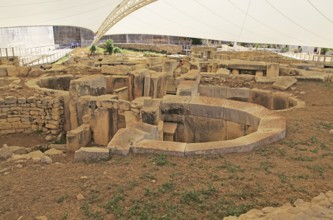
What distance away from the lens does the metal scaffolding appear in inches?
963

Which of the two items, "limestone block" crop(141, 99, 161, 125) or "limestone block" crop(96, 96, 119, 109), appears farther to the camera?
"limestone block" crop(96, 96, 119, 109)

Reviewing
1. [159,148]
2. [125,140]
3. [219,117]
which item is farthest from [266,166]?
[219,117]

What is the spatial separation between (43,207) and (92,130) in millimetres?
4289

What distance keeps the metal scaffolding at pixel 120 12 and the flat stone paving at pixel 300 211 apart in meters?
A: 22.3

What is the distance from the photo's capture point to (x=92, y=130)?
25.0 ft

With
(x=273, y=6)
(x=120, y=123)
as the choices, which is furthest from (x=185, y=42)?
(x=120, y=123)

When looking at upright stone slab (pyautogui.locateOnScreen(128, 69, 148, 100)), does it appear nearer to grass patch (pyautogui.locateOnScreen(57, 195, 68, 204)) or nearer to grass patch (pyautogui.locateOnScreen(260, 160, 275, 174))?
grass patch (pyautogui.locateOnScreen(260, 160, 275, 174))

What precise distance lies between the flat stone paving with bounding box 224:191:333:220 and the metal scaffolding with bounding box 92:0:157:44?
22.3m

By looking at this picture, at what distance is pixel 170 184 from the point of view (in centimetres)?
378

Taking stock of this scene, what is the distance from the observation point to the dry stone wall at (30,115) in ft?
27.1

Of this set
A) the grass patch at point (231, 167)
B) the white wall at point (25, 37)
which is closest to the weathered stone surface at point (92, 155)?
the grass patch at point (231, 167)

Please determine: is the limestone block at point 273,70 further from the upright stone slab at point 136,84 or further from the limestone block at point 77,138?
the limestone block at point 77,138

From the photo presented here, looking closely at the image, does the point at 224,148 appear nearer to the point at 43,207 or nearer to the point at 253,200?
the point at 253,200

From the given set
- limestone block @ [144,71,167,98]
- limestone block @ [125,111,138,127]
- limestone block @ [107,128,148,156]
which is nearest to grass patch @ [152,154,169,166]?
limestone block @ [107,128,148,156]
